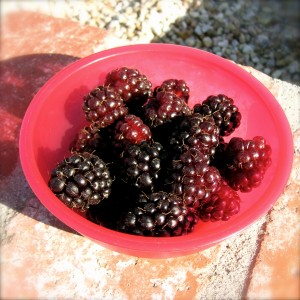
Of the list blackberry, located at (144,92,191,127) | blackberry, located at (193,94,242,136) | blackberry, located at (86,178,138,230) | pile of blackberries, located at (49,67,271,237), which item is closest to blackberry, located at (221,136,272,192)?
pile of blackberries, located at (49,67,271,237)

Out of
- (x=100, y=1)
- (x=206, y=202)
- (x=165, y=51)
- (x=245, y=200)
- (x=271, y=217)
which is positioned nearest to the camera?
(x=206, y=202)

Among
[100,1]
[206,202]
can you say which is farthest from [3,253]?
[100,1]

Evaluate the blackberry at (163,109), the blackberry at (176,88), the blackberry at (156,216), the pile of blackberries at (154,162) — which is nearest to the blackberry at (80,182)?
the pile of blackberries at (154,162)

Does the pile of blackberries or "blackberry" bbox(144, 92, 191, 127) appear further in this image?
"blackberry" bbox(144, 92, 191, 127)

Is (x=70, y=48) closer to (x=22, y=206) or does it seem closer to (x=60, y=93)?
(x=60, y=93)

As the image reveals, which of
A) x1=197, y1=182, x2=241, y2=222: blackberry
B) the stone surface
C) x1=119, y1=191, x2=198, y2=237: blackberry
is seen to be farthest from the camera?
the stone surface

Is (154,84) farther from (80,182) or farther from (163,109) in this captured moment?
(80,182)

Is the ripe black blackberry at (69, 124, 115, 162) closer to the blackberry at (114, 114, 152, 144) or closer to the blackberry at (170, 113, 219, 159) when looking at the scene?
the blackberry at (114, 114, 152, 144)
